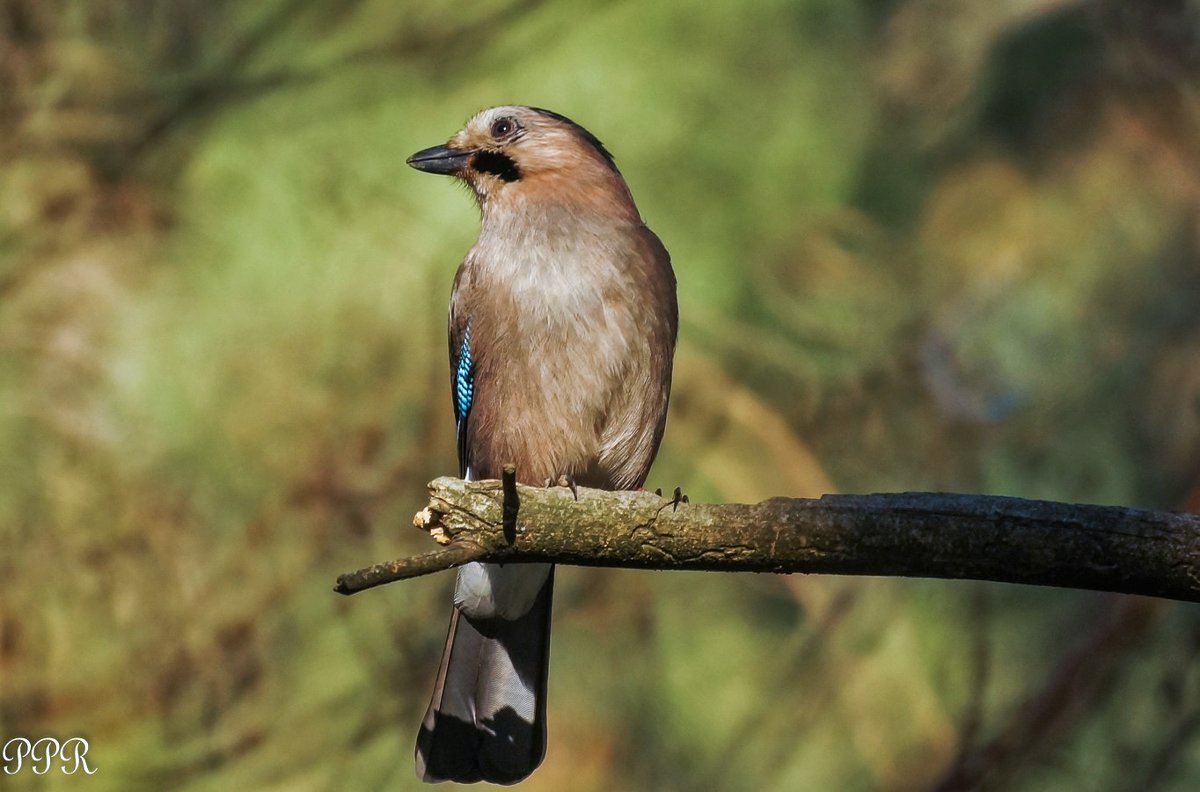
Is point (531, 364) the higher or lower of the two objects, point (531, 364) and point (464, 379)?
the lower

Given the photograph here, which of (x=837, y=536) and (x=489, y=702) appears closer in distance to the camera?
(x=837, y=536)

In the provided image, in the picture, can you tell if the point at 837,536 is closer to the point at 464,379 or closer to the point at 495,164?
the point at 464,379

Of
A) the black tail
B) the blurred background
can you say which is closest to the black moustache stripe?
the black tail

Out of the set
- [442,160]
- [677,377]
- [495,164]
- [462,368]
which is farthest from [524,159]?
[677,377]

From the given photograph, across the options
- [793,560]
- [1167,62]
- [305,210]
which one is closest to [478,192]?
[793,560]

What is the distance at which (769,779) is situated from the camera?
7121 mm

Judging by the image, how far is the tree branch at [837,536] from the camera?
10.3 feet

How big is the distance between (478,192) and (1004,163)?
4.61 metres

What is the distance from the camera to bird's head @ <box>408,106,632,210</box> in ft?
14.3

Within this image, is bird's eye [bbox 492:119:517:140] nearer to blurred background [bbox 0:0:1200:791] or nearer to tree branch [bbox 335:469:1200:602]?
tree branch [bbox 335:469:1200:602]

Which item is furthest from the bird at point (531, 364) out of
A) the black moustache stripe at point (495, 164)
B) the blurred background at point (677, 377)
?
the blurred background at point (677, 377)

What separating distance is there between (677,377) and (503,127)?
318 centimetres

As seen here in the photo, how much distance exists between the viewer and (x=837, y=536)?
3.24 metres

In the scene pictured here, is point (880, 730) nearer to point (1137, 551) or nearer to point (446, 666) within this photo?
point (446, 666)
